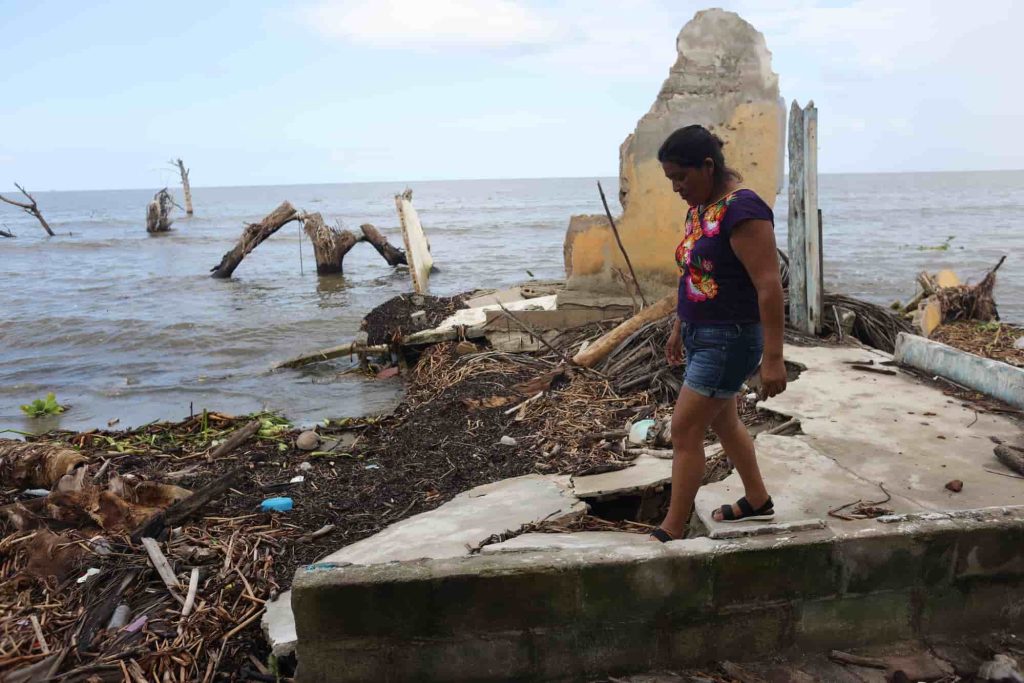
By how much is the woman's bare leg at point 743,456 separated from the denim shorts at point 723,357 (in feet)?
0.66

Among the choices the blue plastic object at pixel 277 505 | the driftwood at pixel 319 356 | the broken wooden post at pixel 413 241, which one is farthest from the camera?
the broken wooden post at pixel 413 241

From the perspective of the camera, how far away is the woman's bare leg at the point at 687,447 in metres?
3.11

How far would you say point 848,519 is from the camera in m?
3.29

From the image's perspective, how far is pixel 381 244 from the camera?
821 inches

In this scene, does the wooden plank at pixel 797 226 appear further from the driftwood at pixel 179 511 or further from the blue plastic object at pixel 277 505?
the driftwood at pixel 179 511

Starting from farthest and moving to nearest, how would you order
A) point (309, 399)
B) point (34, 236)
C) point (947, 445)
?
1. point (34, 236)
2. point (309, 399)
3. point (947, 445)

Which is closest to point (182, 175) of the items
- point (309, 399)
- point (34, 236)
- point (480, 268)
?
point (34, 236)

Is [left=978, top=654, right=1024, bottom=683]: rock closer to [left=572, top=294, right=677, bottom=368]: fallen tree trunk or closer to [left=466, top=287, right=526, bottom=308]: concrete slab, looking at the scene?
[left=572, top=294, right=677, bottom=368]: fallen tree trunk

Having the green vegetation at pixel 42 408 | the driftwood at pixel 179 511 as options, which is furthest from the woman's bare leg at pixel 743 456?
the green vegetation at pixel 42 408

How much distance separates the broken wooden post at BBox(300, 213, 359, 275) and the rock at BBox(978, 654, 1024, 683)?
19677 mm

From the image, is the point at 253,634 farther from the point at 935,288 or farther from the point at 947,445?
the point at 935,288

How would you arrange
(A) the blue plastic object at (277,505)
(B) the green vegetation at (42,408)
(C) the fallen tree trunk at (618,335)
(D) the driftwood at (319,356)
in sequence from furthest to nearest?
(D) the driftwood at (319,356)
(B) the green vegetation at (42,408)
(C) the fallen tree trunk at (618,335)
(A) the blue plastic object at (277,505)

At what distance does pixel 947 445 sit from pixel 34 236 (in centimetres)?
4708

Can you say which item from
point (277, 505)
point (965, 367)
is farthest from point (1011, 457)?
point (277, 505)
